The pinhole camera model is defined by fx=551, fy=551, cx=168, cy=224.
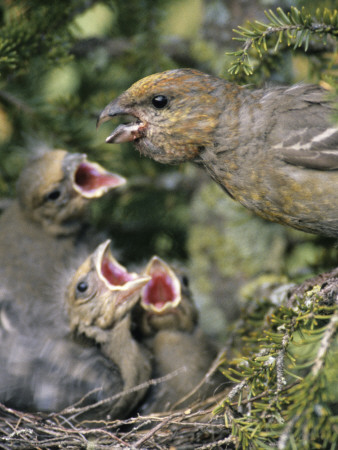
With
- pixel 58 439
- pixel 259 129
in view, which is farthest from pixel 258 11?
pixel 58 439

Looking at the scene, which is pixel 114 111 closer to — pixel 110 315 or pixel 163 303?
pixel 110 315

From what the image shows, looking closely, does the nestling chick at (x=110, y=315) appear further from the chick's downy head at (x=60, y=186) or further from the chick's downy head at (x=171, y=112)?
the chick's downy head at (x=171, y=112)

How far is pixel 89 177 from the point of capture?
10.8 feet

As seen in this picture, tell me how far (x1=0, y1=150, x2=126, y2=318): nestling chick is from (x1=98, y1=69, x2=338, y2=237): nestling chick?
2.49 ft

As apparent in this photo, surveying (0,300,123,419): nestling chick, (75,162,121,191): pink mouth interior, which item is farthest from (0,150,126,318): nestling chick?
(0,300,123,419): nestling chick

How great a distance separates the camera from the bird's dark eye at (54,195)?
3291 mm

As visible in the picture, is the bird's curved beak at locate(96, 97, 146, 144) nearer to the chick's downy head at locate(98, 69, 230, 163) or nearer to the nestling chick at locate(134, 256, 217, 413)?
the chick's downy head at locate(98, 69, 230, 163)

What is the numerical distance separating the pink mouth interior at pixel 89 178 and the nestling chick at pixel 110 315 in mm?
498

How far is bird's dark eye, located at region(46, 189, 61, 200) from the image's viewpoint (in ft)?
10.8

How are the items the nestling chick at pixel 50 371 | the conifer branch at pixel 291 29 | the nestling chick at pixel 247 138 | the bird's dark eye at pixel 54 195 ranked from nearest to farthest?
the conifer branch at pixel 291 29, the nestling chick at pixel 247 138, the nestling chick at pixel 50 371, the bird's dark eye at pixel 54 195

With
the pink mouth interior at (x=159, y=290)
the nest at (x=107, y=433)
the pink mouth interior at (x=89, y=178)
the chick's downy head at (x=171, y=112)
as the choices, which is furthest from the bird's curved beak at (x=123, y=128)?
the nest at (x=107, y=433)

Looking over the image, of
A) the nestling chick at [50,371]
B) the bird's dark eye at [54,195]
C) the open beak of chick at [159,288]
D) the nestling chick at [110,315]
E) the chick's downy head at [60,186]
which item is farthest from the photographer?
the bird's dark eye at [54,195]

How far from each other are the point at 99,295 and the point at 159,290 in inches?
18.3

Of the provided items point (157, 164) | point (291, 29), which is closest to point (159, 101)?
point (291, 29)
